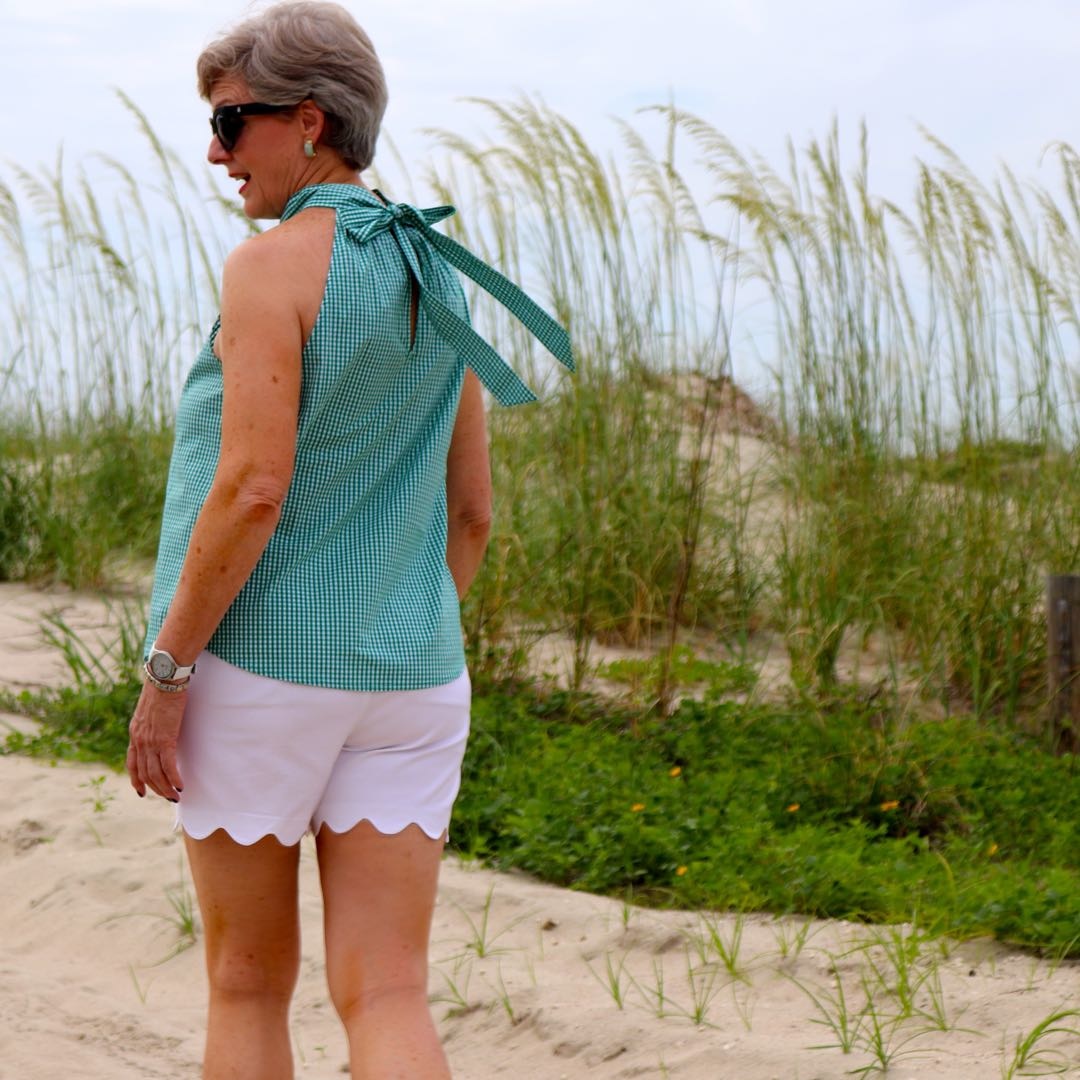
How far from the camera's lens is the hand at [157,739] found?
188 cm

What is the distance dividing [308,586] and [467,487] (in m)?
0.43

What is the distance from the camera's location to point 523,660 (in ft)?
17.0

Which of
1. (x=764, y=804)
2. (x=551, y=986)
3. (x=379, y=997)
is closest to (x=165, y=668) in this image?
(x=379, y=997)

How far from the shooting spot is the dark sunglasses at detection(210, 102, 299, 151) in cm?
193

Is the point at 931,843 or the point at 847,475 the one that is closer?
the point at 931,843

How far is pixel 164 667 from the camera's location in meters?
1.86

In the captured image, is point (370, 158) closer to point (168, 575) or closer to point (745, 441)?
point (168, 575)

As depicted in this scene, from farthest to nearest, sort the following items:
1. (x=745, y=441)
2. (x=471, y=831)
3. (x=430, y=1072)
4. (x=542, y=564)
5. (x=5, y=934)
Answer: (x=745, y=441)
(x=542, y=564)
(x=471, y=831)
(x=5, y=934)
(x=430, y=1072)

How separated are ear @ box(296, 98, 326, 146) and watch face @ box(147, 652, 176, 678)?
2.31 ft

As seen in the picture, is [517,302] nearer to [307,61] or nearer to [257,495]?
[307,61]

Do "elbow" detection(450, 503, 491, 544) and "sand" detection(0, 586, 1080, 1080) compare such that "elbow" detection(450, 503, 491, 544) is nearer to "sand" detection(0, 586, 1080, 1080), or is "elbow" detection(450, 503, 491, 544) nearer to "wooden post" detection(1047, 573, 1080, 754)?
"sand" detection(0, 586, 1080, 1080)

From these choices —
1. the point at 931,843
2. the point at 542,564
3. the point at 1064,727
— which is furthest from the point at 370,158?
the point at 1064,727

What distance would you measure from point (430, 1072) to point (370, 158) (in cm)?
122

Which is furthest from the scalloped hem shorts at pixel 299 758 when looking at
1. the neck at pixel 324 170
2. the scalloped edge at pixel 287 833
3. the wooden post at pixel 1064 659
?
the wooden post at pixel 1064 659
